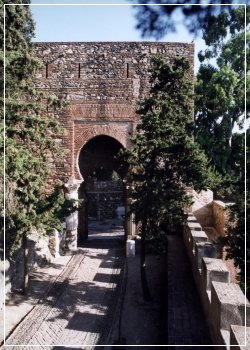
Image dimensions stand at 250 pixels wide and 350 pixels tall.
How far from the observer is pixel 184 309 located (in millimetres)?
5656

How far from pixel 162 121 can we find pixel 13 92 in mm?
3148

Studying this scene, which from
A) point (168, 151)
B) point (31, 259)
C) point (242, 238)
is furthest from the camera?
point (31, 259)

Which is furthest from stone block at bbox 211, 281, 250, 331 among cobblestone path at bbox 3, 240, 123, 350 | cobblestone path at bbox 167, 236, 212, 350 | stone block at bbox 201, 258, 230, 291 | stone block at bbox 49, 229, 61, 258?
stone block at bbox 49, 229, 61, 258

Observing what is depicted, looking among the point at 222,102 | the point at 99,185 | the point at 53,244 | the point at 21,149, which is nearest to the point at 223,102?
the point at 222,102

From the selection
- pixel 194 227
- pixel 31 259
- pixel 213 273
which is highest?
pixel 194 227

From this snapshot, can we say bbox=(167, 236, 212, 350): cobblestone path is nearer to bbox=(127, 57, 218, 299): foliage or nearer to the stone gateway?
bbox=(127, 57, 218, 299): foliage

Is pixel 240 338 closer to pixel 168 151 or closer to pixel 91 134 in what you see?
pixel 168 151

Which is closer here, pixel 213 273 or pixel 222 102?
pixel 213 273

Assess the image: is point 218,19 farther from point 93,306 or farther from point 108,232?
point 108,232

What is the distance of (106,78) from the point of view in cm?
1130

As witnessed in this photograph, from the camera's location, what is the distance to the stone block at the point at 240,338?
3.18m

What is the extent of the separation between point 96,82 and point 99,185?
1289cm

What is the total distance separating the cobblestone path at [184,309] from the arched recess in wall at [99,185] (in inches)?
196

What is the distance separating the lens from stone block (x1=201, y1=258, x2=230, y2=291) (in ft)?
17.1
